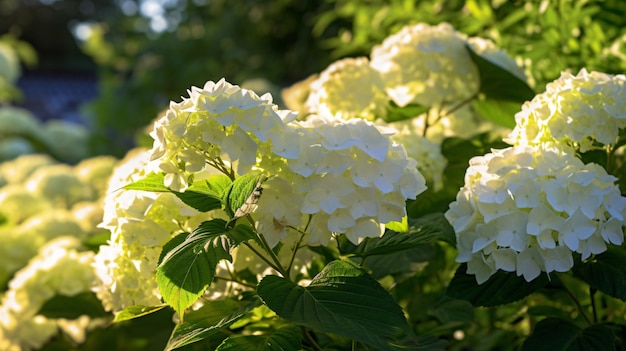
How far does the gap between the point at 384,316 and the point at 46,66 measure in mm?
11930

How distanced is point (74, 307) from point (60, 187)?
1325 mm

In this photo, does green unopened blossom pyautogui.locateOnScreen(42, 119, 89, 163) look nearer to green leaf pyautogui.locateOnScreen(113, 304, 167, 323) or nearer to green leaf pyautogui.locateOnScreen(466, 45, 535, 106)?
green leaf pyautogui.locateOnScreen(466, 45, 535, 106)

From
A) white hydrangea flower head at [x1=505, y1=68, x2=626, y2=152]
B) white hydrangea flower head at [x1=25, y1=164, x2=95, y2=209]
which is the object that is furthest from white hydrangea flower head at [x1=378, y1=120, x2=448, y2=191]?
white hydrangea flower head at [x1=25, y1=164, x2=95, y2=209]

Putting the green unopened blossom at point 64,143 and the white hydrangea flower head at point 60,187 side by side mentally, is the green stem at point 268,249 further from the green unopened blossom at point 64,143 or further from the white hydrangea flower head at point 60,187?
the green unopened blossom at point 64,143

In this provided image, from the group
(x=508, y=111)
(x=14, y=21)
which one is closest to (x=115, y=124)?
(x=508, y=111)

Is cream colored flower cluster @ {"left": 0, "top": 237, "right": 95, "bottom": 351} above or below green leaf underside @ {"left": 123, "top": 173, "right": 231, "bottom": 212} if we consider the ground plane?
below

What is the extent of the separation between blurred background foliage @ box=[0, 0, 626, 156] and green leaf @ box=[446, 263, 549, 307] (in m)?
0.59

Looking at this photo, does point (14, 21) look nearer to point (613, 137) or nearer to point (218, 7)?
point (218, 7)

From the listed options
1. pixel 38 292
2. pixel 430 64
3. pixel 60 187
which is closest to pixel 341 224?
pixel 430 64

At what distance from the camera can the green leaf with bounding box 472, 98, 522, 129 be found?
48.7 inches

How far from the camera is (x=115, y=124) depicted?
537 cm

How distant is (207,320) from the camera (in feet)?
2.58

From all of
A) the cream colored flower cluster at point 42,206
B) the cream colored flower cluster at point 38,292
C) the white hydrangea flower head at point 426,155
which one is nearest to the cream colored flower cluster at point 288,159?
the white hydrangea flower head at point 426,155

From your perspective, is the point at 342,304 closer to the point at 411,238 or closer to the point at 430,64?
the point at 411,238
